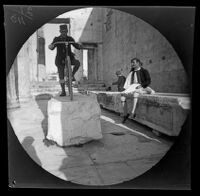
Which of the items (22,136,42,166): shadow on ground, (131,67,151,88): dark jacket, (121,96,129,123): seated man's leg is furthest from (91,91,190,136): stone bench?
(22,136,42,166): shadow on ground

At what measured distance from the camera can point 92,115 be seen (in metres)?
2.31

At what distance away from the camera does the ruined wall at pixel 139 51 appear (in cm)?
198

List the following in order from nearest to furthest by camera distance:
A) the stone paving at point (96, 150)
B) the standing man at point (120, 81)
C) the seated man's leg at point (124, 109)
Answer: the stone paving at point (96, 150)
the standing man at point (120, 81)
the seated man's leg at point (124, 109)

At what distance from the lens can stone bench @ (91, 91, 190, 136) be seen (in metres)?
1.99

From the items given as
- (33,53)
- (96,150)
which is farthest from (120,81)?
(33,53)

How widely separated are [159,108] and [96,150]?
997 mm

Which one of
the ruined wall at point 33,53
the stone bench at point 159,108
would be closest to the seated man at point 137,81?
the stone bench at point 159,108

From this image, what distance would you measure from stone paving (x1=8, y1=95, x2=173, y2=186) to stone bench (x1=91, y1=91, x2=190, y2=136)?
134 millimetres

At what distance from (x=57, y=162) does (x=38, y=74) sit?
1.10m

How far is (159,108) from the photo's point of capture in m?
2.28

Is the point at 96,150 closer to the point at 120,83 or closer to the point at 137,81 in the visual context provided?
the point at 120,83

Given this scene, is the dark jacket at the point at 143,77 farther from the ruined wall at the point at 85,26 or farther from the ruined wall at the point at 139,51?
the ruined wall at the point at 85,26

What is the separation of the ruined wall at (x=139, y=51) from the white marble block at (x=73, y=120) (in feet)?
1.48

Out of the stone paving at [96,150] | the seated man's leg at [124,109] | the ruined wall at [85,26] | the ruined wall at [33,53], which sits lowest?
the stone paving at [96,150]
